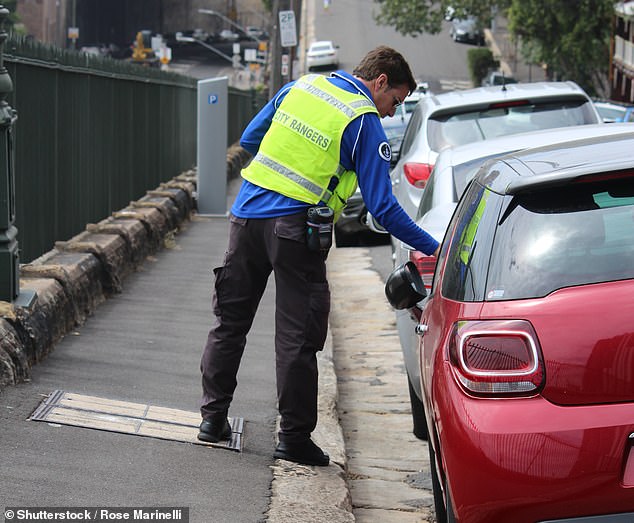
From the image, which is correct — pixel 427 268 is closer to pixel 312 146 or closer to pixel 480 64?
pixel 312 146

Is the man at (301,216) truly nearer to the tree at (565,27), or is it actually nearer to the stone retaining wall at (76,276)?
the stone retaining wall at (76,276)

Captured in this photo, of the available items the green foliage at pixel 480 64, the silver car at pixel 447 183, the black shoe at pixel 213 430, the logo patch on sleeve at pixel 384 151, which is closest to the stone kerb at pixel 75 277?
the black shoe at pixel 213 430

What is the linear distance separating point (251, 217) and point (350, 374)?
10.1ft

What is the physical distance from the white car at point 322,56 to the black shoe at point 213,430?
231 ft

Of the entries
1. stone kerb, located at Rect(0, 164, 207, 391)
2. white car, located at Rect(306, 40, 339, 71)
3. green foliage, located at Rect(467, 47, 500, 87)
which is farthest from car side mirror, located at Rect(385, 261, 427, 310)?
green foliage, located at Rect(467, 47, 500, 87)

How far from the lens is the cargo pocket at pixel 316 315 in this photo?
5.78 m

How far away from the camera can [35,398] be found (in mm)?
6246

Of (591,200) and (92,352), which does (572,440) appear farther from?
(92,352)

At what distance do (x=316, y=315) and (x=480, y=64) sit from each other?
71.8 meters

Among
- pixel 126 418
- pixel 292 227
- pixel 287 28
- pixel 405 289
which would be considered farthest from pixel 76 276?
pixel 287 28

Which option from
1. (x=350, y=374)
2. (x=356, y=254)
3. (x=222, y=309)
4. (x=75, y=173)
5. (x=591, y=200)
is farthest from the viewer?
(x=356, y=254)

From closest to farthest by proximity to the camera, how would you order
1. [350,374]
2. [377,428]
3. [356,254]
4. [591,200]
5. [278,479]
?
1. [591,200]
2. [278,479]
3. [377,428]
4. [350,374]
5. [356,254]

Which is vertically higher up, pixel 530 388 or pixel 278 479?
pixel 530 388

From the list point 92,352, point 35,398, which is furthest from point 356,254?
point 35,398
